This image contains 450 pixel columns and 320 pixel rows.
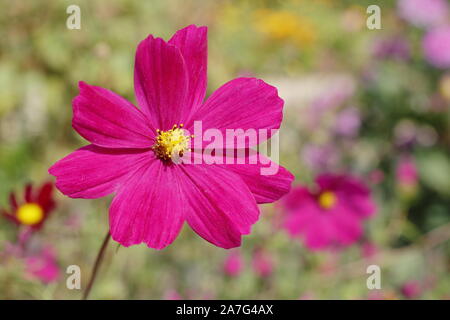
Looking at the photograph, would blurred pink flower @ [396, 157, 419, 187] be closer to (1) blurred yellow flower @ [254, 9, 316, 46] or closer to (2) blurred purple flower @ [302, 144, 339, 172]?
(2) blurred purple flower @ [302, 144, 339, 172]

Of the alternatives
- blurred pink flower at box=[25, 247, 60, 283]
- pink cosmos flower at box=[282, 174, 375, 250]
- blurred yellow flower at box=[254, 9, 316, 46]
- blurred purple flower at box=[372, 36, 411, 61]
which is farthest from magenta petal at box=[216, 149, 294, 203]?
blurred yellow flower at box=[254, 9, 316, 46]

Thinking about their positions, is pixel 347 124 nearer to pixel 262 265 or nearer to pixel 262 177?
pixel 262 265

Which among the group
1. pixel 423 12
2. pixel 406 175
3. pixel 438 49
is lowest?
pixel 406 175

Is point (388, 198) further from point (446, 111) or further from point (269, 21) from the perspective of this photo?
point (269, 21)

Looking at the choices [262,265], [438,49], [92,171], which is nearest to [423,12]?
[438,49]

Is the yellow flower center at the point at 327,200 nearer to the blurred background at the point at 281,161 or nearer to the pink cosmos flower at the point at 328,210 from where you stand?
the pink cosmos flower at the point at 328,210
